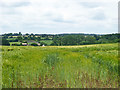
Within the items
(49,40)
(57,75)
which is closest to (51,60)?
(57,75)

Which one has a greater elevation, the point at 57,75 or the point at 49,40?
the point at 49,40

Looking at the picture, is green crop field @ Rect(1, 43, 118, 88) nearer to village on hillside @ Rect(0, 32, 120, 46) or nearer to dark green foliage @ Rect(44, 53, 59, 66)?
dark green foliage @ Rect(44, 53, 59, 66)

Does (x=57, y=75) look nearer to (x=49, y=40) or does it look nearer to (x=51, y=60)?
(x=51, y=60)

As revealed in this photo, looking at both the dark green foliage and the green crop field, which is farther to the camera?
the dark green foliage

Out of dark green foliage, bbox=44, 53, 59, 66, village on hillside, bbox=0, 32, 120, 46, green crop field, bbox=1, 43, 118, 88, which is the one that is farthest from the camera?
village on hillside, bbox=0, 32, 120, 46

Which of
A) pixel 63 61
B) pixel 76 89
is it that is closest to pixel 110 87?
pixel 76 89

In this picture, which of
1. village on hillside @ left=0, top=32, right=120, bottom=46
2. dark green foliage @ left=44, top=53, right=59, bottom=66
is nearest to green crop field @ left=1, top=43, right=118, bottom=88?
dark green foliage @ left=44, top=53, right=59, bottom=66

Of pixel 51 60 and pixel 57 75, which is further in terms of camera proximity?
pixel 51 60

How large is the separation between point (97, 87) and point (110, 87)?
671 mm

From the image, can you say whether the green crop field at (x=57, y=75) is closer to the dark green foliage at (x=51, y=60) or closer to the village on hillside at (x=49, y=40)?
the dark green foliage at (x=51, y=60)

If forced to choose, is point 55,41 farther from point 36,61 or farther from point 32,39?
point 36,61

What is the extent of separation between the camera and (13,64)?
933 centimetres

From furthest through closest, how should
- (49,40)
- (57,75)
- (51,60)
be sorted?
(49,40) → (51,60) → (57,75)

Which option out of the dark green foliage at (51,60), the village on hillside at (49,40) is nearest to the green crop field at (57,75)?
the dark green foliage at (51,60)
